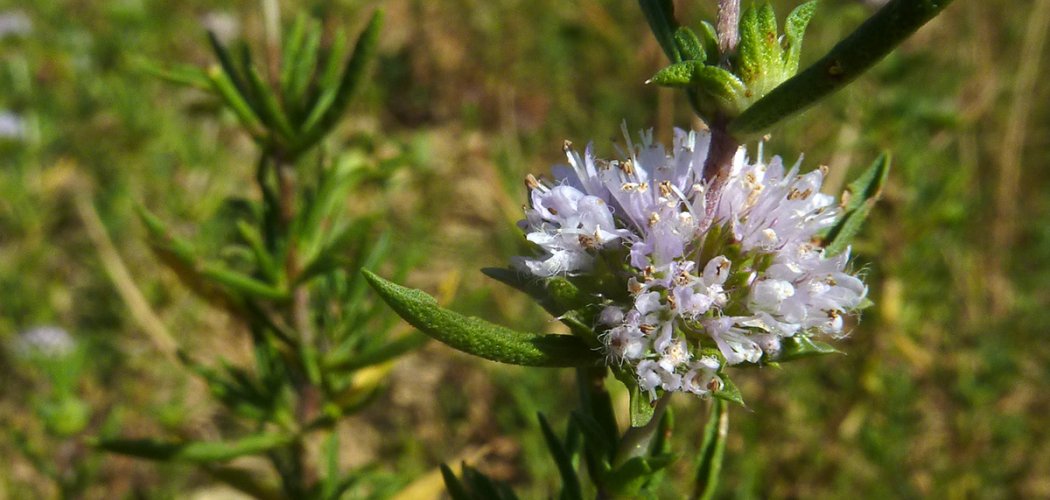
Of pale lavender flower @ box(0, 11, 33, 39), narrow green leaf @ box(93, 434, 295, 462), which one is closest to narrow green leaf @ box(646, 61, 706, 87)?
narrow green leaf @ box(93, 434, 295, 462)

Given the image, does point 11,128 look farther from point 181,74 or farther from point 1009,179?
point 1009,179

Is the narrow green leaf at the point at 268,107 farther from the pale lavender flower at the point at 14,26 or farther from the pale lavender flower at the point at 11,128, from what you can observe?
the pale lavender flower at the point at 14,26

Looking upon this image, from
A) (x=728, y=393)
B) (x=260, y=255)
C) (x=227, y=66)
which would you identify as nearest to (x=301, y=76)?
(x=227, y=66)

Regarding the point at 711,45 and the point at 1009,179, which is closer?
the point at 711,45

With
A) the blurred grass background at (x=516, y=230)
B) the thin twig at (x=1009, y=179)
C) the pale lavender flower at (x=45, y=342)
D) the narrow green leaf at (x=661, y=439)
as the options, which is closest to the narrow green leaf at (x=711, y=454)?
the narrow green leaf at (x=661, y=439)

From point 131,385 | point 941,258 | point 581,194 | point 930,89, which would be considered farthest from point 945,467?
point 131,385

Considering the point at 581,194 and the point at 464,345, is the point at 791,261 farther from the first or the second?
the point at 464,345

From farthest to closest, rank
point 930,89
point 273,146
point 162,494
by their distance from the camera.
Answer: point 930,89
point 162,494
point 273,146
